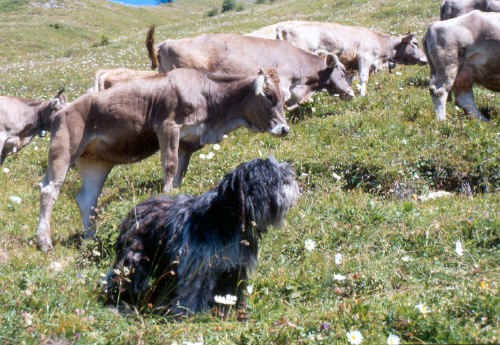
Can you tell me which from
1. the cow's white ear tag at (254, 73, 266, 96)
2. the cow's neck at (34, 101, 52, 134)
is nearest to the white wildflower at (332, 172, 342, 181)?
the cow's white ear tag at (254, 73, 266, 96)

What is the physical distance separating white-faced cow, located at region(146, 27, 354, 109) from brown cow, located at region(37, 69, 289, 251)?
10.3 ft

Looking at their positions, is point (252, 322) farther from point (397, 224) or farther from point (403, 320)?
point (397, 224)

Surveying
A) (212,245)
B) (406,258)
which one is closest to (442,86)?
(406,258)

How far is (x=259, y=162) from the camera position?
17.3 feet

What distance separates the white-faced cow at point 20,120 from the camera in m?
12.7

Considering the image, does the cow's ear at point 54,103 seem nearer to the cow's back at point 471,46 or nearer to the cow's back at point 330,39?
the cow's back at point 330,39

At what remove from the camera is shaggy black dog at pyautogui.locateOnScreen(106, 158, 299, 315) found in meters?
5.18

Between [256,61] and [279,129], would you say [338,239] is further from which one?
[256,61]

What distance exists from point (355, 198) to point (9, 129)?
8.40 meters

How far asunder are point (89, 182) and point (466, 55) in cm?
700

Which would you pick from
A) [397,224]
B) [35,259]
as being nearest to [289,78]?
[397,224]

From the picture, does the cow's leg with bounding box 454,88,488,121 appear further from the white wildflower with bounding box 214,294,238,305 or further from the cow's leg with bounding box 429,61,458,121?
the white wildflower with bounding box 214,294,238,305

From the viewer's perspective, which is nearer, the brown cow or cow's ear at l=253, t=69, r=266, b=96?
the brown cow

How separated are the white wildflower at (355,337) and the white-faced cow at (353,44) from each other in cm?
1222
